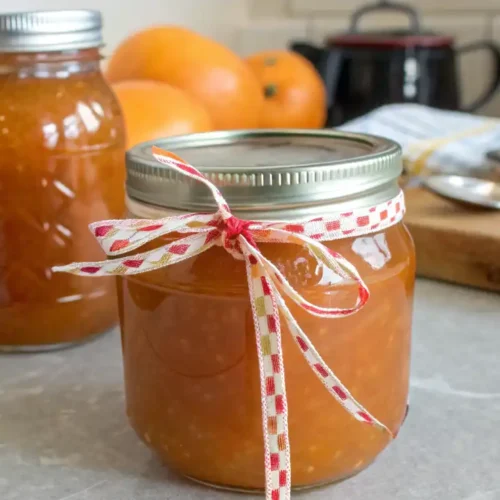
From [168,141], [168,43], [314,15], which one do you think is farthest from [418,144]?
[168,141]

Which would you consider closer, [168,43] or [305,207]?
[305,207]

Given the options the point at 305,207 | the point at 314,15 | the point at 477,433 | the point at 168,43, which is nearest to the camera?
the point at 305,207

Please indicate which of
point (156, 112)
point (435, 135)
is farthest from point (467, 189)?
point (156, 112)

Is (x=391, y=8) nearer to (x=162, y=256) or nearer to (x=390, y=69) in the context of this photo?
(x=390, y=69)

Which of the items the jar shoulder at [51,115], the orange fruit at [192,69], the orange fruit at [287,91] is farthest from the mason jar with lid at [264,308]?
the orange fruit at [287,91]

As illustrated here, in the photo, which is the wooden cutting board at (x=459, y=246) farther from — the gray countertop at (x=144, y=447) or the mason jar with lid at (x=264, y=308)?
the mason jar with lid at (x=264, y=308)

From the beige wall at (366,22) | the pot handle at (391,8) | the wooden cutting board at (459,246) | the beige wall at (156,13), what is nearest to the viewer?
the wooden cutting board at (459,246)

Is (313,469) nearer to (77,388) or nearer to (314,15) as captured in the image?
(77,388)
